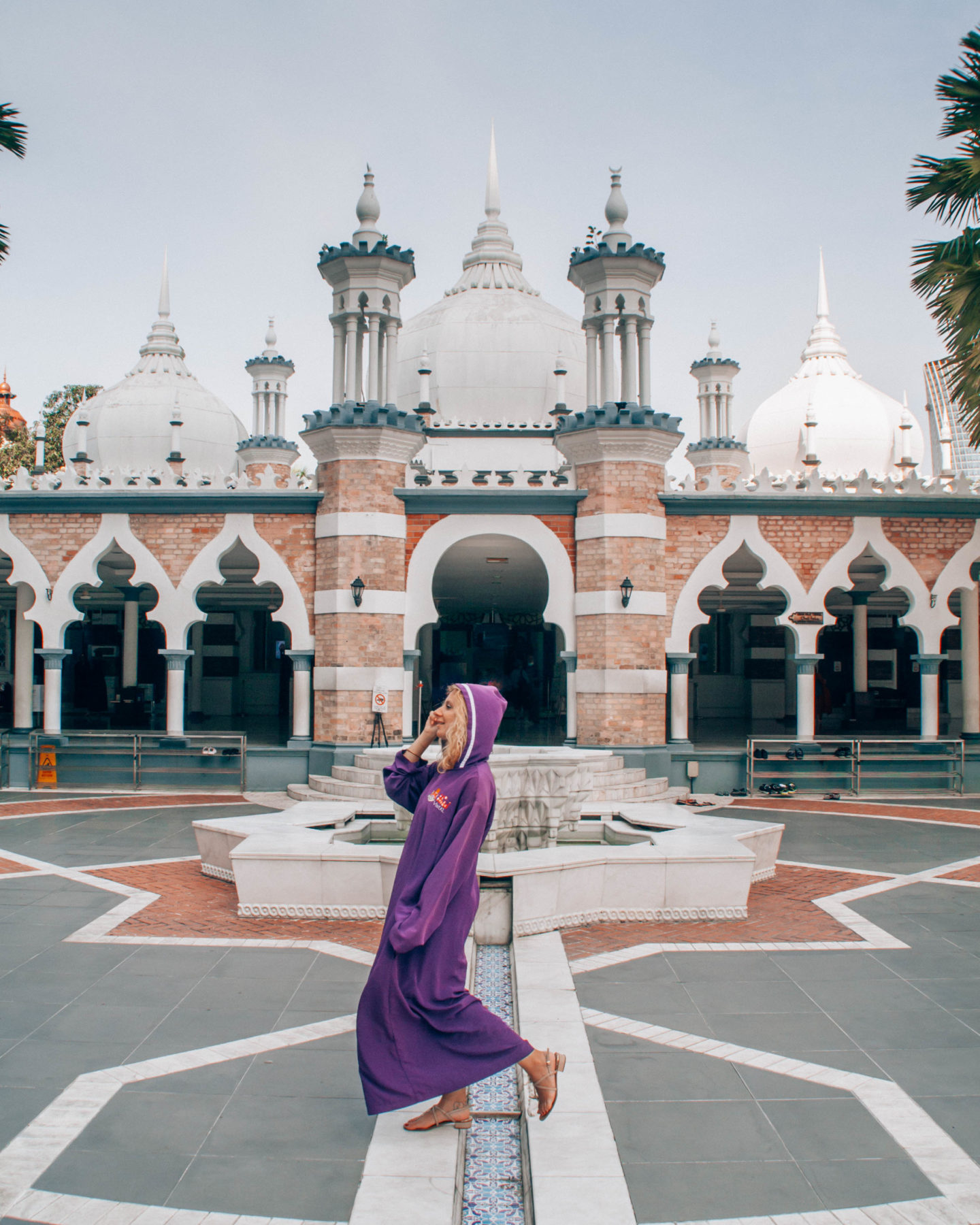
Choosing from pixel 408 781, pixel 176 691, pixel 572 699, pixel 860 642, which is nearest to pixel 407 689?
pixel 572 699

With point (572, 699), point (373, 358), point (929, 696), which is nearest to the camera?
point (572, 699)

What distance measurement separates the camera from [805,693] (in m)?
16.2

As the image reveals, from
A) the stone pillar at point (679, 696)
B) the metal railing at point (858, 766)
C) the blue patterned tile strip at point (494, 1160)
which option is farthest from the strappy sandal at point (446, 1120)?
the stone pillar at point (679, 696)

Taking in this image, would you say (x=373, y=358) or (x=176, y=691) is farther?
(x=176, y=691)

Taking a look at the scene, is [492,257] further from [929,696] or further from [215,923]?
[215,923]

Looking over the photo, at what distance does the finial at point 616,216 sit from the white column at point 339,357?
4.62 meters

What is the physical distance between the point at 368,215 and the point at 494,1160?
49.8ft

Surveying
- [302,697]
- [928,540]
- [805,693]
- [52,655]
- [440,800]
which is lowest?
[440,800]

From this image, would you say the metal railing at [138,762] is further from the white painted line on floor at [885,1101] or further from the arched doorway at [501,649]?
the white painted line on floor at [885,1101]

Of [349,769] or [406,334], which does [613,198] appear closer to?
[406,334]

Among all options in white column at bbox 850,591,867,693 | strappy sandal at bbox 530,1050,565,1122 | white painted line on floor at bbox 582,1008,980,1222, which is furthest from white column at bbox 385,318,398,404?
strappy sandal at bbox 530,1050,565,1122

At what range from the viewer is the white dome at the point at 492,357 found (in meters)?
20.9

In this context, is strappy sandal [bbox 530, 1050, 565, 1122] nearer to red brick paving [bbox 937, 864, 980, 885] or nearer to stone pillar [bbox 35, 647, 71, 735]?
red brick paving [bbox 937, 864, 980, 885]

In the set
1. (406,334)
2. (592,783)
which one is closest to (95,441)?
(406,334)
